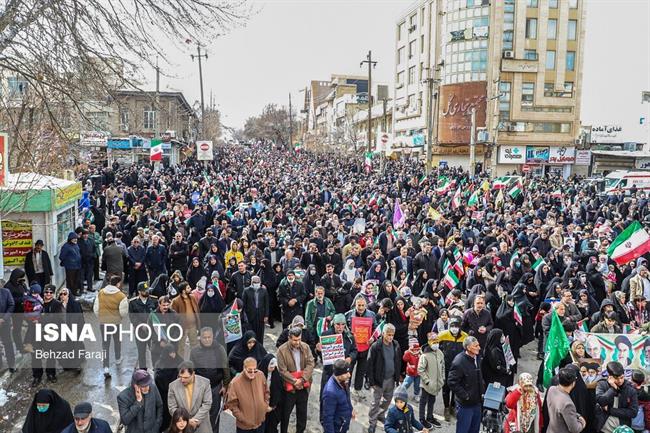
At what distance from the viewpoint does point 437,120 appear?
5116 centimetres

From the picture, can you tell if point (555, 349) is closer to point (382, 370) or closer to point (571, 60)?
A: point (382, 370)

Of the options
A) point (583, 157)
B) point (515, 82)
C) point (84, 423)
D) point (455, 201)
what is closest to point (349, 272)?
point (84, 423)

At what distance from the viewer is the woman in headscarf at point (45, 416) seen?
552 cm

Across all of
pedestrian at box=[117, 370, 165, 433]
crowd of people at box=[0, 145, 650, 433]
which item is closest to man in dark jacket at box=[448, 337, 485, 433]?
crowd of people at box=[0, 145, 650, 433]

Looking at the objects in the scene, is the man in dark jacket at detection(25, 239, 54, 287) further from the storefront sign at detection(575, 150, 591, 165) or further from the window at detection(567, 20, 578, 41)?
the window at detection(567, 20, 578, 41)

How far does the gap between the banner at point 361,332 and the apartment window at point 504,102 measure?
146ft

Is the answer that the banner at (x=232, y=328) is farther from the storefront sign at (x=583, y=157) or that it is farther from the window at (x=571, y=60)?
the window at (x=571, y=60)

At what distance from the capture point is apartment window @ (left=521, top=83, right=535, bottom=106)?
49.1m

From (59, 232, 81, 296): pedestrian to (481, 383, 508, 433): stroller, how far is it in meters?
8.27

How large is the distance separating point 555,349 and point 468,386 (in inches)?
61.2

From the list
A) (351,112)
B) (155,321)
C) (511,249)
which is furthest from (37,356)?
(351,112)

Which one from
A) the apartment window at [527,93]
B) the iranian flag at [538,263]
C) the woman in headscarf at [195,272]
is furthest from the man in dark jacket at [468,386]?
the apartment window at [527,93]

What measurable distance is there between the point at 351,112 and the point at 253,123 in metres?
56.3

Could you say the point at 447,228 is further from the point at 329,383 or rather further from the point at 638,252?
the point at 329,383
